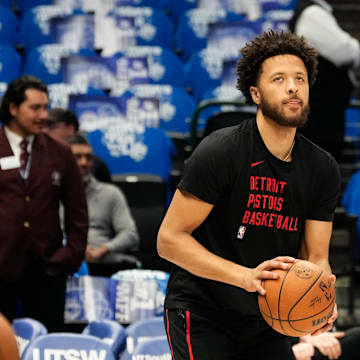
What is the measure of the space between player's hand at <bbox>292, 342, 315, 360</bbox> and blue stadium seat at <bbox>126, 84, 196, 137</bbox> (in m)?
3.35

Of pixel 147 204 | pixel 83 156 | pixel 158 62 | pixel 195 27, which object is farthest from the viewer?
pixel 195 27

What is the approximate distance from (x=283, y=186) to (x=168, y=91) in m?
4.62

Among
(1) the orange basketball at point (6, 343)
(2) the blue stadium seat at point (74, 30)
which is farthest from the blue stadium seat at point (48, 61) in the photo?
(1) the orange basketball at point (6, 343)

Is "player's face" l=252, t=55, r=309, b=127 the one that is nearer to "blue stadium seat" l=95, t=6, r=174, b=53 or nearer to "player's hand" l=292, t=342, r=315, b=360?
"player's hand" l=292, t=342, r=315, b=360

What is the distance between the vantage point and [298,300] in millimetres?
2330

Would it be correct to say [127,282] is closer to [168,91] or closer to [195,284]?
[195,284]

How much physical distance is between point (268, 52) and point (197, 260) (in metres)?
0.73

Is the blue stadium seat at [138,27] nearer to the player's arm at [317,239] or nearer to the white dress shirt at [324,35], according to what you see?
the white dress shirt at [324,35]

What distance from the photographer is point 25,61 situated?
7.90 m

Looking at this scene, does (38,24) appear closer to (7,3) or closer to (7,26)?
(7,26)

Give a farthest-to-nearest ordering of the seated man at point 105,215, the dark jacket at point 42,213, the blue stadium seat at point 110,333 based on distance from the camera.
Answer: the seated man at point 105,215
the dark jacket at point 42,213
the blue stadium seat at point 110,333

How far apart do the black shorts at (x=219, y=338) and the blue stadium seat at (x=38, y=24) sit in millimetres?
5921

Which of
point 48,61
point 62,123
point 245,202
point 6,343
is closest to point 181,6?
point 48,61

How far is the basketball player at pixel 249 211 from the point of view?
2.48 m
